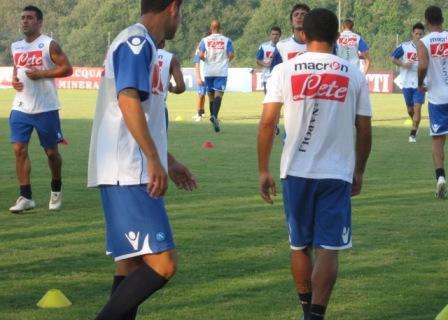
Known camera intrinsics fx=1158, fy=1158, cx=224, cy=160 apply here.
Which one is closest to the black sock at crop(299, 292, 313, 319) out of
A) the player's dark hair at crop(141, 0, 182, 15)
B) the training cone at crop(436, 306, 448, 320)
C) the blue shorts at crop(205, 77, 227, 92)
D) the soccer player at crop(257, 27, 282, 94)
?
the training cone at crop(436, 306, 448, 320)

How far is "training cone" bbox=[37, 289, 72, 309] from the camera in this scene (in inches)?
278

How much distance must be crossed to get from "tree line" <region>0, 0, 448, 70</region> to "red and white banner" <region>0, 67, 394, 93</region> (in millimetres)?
9674

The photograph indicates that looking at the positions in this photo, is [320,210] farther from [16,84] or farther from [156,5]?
[16,84]

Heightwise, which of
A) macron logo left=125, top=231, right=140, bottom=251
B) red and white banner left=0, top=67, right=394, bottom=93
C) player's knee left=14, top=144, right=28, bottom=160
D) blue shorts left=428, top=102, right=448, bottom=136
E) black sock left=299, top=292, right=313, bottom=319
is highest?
macron logo left=125, top=231, right=140, bottom=251

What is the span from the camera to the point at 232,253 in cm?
902

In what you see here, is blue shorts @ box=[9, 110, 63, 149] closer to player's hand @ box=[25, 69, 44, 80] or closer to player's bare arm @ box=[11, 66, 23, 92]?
player's bare arm @ box=[11, 66, 23, 92]

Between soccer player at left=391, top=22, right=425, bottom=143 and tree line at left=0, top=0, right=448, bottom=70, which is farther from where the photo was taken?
tree line at left=0, top=0, right=448, bottom=70

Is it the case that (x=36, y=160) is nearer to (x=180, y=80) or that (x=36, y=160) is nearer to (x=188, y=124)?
(x=180, y=80)

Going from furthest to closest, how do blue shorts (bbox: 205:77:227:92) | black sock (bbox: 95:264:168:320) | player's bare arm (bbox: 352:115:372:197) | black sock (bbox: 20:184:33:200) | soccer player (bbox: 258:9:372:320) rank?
blue shorts (bbox: 205:77:227:92)
black sock (bbox: 20:184:33:200)
player's bare arm (bbox: 352:115:372:197)
soccer player (bbox: 258:9:372:320)
black sock (bbox: 95:264:168:320)

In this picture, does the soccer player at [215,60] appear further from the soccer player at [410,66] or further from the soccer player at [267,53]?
the soccer player at [410,66]

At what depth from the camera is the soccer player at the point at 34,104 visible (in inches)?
462

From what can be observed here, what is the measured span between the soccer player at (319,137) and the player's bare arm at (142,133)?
51.3 inches

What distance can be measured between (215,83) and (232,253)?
1657 centimetres

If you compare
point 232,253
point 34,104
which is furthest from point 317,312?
point 34,104
